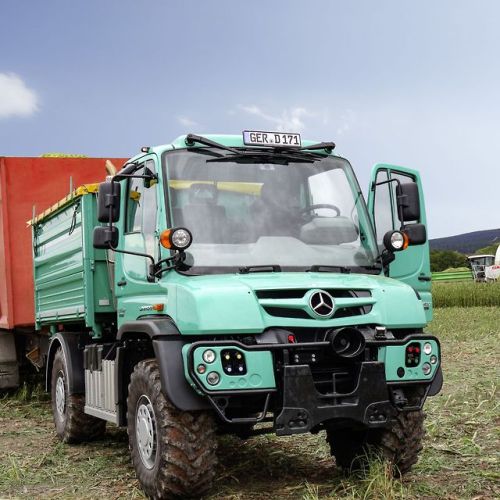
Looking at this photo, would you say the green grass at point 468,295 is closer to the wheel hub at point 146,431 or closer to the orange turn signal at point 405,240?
the orange turn signal at point 405,240

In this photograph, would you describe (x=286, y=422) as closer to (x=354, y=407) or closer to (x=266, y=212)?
(x=354, y=407)

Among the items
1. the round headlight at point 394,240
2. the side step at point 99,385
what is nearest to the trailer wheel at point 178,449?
the side step at point 99,385

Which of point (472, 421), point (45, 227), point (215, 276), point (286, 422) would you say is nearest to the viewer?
point (286, 422)

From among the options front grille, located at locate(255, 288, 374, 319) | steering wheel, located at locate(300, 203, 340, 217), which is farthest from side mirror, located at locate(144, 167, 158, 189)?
front grille, located at locate(255, 288, 374, 319)

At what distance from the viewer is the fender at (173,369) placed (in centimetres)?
532

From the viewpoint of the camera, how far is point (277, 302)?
214 inches

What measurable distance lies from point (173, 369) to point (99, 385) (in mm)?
2257

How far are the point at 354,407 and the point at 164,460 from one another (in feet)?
4.24

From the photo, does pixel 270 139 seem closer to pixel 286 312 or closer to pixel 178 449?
pixel 286 312

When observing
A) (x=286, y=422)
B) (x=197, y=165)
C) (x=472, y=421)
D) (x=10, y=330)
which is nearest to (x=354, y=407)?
(x=286, y=422)

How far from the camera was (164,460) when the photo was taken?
544cm

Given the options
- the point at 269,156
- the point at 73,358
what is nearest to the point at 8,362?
the point at 73,358

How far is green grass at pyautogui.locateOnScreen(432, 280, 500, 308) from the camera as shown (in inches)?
1050

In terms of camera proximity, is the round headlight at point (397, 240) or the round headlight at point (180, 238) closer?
the round headlight at point (180, 238)
